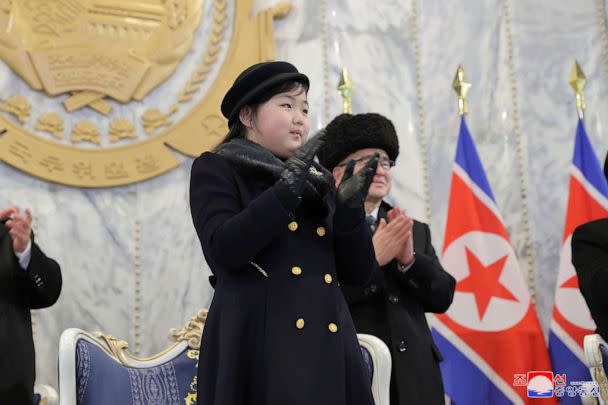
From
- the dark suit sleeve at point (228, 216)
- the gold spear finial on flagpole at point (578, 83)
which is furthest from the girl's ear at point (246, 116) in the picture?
the gold spear finial on flagpole at point (578, 83)

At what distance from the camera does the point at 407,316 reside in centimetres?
276

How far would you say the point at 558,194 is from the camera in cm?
482

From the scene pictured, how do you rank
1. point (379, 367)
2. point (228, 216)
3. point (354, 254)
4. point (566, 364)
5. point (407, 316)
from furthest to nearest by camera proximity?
point (566, 364), point (407, 316), point (379, 367), point (354, 254), point (228, 216)

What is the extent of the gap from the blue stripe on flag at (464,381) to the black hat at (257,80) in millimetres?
2525

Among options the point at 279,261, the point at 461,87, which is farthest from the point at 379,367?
the point at 461,87

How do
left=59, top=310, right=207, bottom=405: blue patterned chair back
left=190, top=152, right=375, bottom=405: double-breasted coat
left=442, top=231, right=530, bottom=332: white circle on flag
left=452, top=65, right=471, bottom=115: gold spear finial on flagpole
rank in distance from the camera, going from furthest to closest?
left=452, top=65, right=471, bottom=115: gold spear finial on flagpole
left=442, top=231, right=530, bottom=332: white circle on flag
left=59, top=310, right=207, bottom=405: blue patterned chair back
left=190, top=152, right=375, bottom=405: double-breasted coat

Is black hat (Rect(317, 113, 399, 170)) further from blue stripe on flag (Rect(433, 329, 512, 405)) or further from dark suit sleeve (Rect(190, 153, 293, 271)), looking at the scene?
blue stripe on flag (Rect(433, 329, 512, 405))

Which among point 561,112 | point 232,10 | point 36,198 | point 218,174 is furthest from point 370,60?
point 218,174

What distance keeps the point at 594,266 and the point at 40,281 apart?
2.11 meters

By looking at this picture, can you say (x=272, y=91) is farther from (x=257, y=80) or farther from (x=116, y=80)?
(x=116, y=80)

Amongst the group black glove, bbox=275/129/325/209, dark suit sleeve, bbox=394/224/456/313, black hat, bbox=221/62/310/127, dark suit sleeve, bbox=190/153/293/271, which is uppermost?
black hat, bbox=221/62/310/127

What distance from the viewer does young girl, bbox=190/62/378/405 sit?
1786mm

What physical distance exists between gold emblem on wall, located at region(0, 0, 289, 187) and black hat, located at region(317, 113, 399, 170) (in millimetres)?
1452

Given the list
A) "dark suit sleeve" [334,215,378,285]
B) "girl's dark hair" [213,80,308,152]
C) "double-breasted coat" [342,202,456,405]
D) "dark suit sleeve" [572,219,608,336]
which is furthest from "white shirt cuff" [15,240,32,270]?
"dark suit sleeve" [572,219,608,336]
